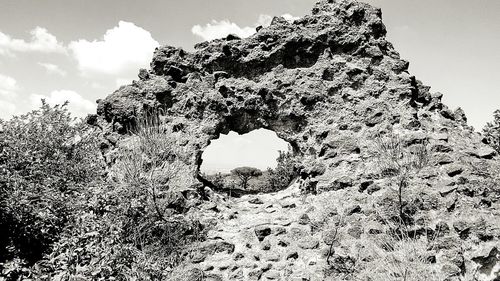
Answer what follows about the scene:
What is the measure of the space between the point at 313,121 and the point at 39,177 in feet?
19.3

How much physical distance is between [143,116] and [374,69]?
199 inches

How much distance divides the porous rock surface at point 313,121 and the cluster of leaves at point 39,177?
1220mm

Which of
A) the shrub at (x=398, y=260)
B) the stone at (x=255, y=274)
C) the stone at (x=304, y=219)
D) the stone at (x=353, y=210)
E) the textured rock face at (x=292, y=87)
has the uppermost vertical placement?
the textured rock face at (x=292, y=87)

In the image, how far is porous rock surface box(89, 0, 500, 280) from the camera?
5.50m

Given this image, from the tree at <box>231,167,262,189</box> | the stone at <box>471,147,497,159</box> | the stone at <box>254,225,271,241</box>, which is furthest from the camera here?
the tree at <box>231,167,262,189</box>

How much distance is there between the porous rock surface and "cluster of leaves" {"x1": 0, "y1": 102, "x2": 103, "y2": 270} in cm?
122

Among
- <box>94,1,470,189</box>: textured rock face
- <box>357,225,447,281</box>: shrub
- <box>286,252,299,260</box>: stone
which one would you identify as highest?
<box>94,1,470,189</box>: textured rock face

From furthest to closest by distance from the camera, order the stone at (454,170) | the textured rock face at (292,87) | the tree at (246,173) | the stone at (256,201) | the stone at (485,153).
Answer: the tree at (246,173) < the stone at (256,201) < the textured rock face at (292,87) < the stone at (485,153) < the stone at (454,170)

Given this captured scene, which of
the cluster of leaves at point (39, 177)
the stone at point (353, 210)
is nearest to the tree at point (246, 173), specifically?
the cluster of leaves at point (39, 177)

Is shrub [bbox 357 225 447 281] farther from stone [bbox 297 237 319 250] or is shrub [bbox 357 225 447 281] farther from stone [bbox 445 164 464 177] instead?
stone [bbox 445 164 464 177]

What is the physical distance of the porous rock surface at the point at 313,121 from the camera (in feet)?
18.0

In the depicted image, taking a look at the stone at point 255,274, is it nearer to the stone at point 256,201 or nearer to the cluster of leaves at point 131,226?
the cluster of leaves at point 131,226

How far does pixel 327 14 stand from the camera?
7770 millimetres

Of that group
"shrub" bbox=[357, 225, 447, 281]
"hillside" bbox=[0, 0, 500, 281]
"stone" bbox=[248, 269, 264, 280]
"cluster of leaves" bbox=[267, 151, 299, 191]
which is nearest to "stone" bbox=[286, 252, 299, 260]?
"hillside" bbox=[0, 0, 500, 281]
